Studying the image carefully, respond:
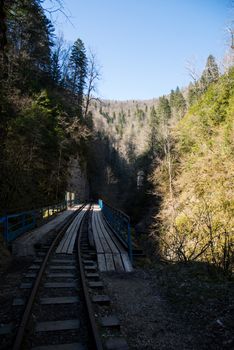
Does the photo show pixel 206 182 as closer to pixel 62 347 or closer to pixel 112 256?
pixel 112 256

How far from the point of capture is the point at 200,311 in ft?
16.1

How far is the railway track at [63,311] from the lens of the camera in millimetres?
3822

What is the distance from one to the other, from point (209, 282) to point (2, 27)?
914 centimetres

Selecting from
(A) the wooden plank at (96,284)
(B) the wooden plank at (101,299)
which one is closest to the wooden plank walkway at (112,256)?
(A) the wooden plank at (96,284)

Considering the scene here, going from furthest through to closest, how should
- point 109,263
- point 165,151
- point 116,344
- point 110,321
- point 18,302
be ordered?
point 165,151 < point 109,263 < point 18,302 < point 110,321 < point 116,344

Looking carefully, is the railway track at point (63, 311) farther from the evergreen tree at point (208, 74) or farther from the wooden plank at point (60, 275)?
the evergreen tree at point (208, 74)

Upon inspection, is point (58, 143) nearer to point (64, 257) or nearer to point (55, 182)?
point (55, 182)

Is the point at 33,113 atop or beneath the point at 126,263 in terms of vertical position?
atop

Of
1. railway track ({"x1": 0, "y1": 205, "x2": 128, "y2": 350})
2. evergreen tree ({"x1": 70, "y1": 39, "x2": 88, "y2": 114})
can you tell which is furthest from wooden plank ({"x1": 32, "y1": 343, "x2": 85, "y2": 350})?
evergreen tree ({"x1": 70, "y1": 39, "x2": 88, "y2": 114})

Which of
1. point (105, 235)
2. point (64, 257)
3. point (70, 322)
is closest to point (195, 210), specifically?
point (105, 235)

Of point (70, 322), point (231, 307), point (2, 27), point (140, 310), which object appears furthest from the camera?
point (2, 27)

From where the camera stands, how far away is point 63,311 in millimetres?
4852

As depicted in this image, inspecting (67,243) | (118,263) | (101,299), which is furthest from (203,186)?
(101,299)

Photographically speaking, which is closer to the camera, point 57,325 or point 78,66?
point 57,325
